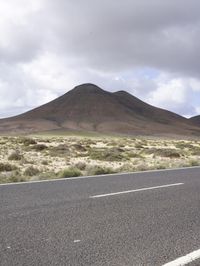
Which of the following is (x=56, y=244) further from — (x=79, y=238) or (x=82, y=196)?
(x=82, y=196)

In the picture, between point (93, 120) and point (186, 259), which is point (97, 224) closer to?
point (186, 259)

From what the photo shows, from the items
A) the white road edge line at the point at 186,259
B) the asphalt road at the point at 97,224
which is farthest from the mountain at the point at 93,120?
the white road edge line at the point at 186,259

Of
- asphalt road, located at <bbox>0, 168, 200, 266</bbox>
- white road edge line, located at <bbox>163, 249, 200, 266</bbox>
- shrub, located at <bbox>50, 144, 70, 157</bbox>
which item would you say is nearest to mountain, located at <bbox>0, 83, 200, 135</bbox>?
Answer: shrub, located at <bbox>50, 144, 70, 157</bbox>

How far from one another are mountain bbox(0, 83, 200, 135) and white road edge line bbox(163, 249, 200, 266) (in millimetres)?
150540

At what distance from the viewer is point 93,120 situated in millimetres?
173250

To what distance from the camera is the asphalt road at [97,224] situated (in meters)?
5.57

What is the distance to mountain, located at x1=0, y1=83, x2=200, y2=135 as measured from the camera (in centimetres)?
16362

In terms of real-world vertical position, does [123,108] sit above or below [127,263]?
above

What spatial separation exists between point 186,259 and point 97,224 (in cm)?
211

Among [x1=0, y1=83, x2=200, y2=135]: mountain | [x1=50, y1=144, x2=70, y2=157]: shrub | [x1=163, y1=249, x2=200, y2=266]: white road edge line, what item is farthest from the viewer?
[x1=0, y1=83, x2=200, y2=135]: mountain

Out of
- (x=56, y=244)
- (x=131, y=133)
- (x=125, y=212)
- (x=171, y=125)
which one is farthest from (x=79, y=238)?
(x=171, y=125)

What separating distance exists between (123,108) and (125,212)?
18587cm

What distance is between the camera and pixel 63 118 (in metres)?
178

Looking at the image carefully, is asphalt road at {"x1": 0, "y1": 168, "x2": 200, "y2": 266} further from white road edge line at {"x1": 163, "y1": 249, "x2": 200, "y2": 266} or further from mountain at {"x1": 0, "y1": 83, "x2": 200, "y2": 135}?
mountain at {"x1": 0, "y1": 83, "x2": 200, "y2": 135}
